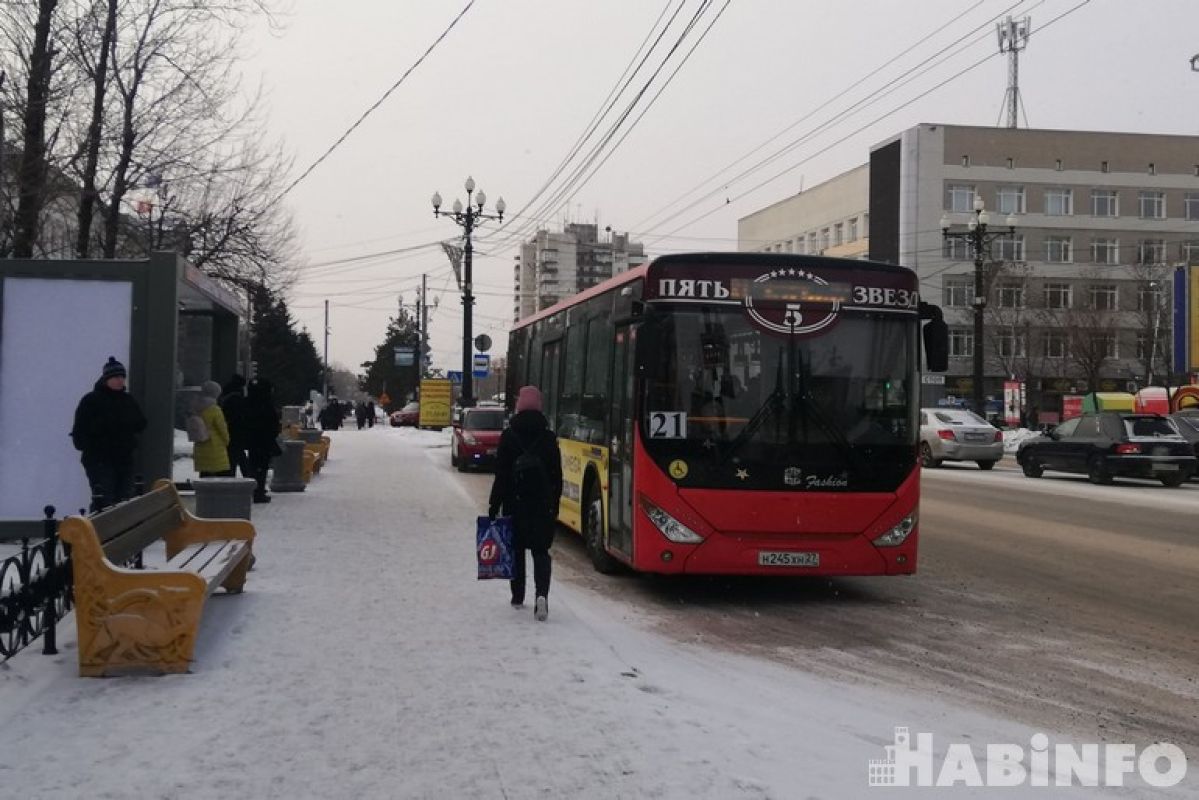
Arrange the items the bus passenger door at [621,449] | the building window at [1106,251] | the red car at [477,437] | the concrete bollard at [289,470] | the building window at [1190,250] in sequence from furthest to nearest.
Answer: the building window at [1106,251] < the building window at [1190,250] < the red car at [477,437] < the concrete bollard at [289,470] < the bus passenger door at [621,449]

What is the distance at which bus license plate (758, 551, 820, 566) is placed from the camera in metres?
9.56

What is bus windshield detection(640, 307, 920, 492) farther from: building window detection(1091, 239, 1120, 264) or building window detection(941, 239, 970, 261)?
building window detection(1091, 239, 1120, 264)

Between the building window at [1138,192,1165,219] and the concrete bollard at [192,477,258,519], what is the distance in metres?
75.8

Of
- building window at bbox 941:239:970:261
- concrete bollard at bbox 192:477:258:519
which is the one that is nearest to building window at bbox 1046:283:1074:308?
building window at bbox 941:239:970:261

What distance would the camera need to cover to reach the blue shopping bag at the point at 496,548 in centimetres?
878

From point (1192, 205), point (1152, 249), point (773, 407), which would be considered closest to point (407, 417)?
point (1152, 249)

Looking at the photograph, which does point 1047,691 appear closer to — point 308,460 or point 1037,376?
point 308,460

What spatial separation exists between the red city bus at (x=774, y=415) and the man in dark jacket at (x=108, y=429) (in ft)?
15.9

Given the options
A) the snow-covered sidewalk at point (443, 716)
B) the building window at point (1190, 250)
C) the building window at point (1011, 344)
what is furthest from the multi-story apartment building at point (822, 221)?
the snow-covered sidewalk at point (443, 716)

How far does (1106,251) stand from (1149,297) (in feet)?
62.4

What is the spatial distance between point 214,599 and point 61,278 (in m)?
4.66

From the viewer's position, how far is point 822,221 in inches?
3214

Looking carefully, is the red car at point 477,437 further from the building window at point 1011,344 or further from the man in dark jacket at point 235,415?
the building window at point 1011,344

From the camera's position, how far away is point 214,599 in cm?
909
